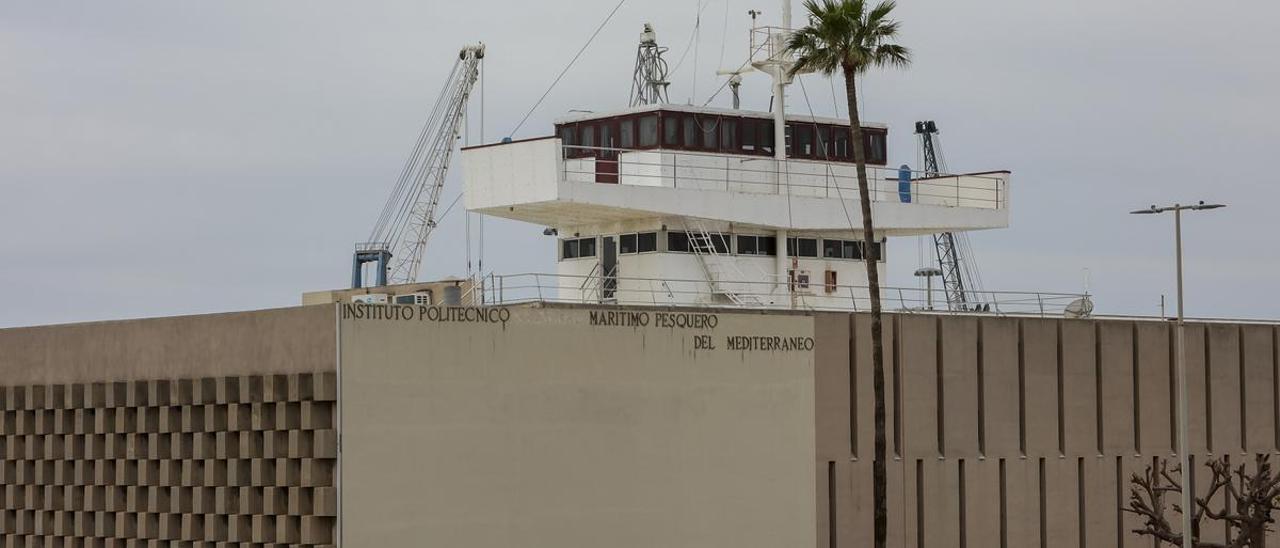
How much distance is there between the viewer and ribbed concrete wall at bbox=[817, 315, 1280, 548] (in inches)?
1609

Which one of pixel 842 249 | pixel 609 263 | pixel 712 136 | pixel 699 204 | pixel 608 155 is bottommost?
pixel 609 263

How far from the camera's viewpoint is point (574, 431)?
36.4 m

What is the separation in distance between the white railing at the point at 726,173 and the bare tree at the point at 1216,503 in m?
8.27

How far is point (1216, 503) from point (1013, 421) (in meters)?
7.98

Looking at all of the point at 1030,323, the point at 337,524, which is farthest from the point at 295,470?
the point at 1030,323

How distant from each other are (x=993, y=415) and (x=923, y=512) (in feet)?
10.4

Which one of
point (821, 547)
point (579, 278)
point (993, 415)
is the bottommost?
point (821, 547)

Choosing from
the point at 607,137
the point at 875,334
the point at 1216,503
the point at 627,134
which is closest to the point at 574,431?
the point at 875,334

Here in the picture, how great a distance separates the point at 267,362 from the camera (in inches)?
1441

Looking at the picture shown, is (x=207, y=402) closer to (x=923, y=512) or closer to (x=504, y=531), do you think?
(x=504, y=531)

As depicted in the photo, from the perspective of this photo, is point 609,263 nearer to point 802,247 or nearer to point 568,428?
point 802,247

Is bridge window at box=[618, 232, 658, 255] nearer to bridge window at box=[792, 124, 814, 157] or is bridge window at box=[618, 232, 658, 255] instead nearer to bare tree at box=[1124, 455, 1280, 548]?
bridge window at box=[792, 124, 814, 157]

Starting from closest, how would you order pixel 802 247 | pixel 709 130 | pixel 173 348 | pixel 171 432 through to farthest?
1. pixel 171 432
2. pixel 173 348
3. pixel 709 130
4. pixel 802 247

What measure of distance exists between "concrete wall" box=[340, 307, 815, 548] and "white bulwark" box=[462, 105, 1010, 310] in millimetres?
2908
